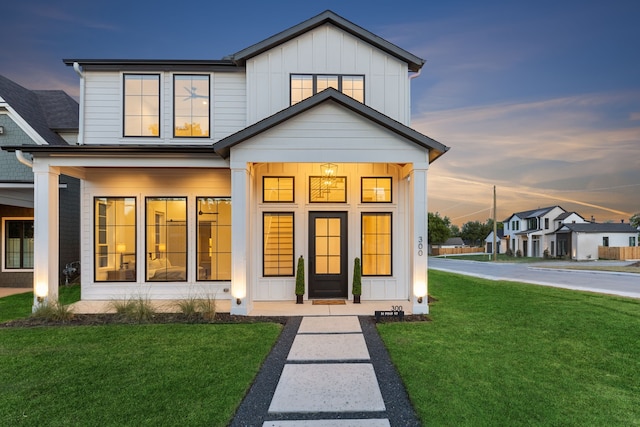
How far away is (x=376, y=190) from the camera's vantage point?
936 centimetres

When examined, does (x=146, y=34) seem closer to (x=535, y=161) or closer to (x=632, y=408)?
(x=632, y=408)

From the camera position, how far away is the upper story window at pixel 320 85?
30.1ft

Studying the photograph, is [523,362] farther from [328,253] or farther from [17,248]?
[17,248]

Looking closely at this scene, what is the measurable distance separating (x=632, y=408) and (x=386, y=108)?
7.65m

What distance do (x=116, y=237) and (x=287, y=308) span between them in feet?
17.3

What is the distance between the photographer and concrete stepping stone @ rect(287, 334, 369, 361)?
521cm

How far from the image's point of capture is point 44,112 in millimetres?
→ 13625

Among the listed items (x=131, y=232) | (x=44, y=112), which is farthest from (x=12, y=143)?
(x=131, y=232)

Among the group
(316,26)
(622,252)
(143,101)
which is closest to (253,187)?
(143,101)

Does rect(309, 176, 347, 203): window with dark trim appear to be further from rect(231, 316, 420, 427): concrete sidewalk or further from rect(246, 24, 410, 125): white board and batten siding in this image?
rect(231, 316, 420, 427): concrete sidewalk

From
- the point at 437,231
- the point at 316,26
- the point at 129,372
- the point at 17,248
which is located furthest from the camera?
the point at 437,231

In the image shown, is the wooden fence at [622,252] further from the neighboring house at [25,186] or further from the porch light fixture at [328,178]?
the neighboring house at [25,186]

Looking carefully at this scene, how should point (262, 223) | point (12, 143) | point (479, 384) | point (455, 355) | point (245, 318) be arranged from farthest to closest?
point (12, 143), point (262, 223), point (245, 318), point (455, 355), point (479, 384)

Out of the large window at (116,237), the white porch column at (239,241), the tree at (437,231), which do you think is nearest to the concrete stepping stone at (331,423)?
the white porch column at (239,241)
